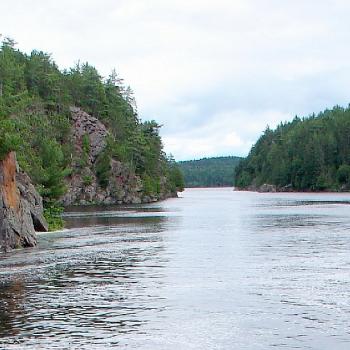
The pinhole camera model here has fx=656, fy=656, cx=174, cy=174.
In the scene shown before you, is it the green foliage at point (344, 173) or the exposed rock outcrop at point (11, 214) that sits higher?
the green foliage at point (344, 173)

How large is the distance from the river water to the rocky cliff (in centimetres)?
9046

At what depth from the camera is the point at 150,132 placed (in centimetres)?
19588

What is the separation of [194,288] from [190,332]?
277 inches

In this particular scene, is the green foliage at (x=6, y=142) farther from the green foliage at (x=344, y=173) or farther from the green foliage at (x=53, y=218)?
the green foliage at (x=344, y=173)

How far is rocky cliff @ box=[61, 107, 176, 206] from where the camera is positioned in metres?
134

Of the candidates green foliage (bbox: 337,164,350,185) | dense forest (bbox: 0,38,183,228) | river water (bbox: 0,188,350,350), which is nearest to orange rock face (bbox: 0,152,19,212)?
river water (bbox: 0,188,350,350)

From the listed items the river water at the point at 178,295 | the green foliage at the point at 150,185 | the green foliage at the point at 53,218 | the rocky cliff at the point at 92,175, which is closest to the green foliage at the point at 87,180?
the rocky cliff at the point at 92,175

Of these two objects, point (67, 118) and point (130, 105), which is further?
point (130, 105)

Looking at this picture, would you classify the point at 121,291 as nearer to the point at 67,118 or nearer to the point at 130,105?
the point at 67,118

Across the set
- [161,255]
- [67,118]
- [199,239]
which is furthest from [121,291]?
[67,118]

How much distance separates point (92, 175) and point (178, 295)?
11551cm

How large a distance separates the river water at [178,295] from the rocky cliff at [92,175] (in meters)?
90.5

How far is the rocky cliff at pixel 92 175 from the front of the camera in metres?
134

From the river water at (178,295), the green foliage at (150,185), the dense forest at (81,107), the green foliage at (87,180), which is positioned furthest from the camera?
the green foliage at (150,185)
